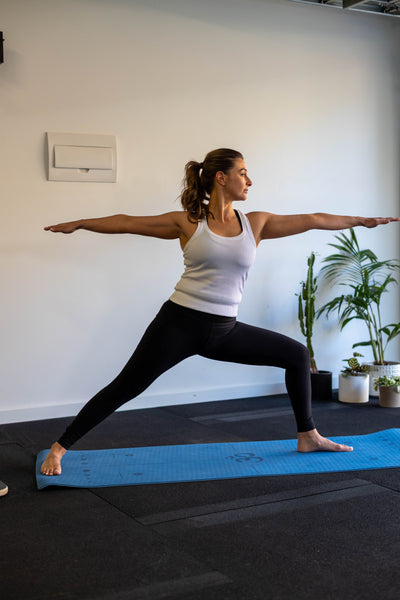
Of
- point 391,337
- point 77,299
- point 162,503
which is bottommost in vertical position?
point 162,503

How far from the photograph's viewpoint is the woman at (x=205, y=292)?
2.87 m

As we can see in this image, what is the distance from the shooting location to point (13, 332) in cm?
409

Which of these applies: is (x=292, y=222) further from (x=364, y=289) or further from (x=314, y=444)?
(x=364, y=289)

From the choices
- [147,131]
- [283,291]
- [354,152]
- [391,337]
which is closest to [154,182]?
[147,131]

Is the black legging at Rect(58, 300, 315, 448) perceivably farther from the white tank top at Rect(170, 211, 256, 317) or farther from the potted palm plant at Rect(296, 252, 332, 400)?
the potted palm plant at Rect(296, 252, 332, 400)

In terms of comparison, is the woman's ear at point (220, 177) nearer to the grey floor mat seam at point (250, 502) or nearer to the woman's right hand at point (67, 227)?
the woman's right hand at point (67, 227)

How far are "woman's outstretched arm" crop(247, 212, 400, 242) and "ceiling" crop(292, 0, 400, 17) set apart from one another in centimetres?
234

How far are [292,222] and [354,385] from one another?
1874mm

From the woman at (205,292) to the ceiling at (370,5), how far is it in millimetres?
2412

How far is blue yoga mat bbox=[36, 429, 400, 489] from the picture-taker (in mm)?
2900

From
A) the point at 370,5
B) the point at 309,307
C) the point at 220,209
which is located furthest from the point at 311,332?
the point at 370,5

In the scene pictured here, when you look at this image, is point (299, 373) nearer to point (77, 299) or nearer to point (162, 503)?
point (162, 503)

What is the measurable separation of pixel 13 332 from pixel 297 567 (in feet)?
8.44

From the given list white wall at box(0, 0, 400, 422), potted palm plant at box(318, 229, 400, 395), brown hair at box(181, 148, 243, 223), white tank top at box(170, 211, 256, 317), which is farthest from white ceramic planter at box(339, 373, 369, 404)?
brown hair at box(181, 148, 243, 223)
